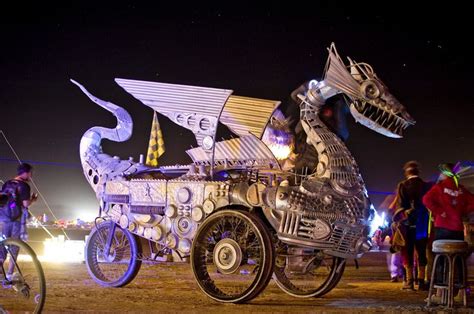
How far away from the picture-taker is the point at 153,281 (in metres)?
10.7

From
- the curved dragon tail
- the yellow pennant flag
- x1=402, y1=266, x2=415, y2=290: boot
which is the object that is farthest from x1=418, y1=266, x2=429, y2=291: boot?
the yellow pennant flag

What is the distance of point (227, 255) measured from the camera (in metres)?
7.95

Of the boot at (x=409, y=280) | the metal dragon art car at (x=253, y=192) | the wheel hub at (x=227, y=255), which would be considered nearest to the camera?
the metal dragon art car at (x=253, y=192)

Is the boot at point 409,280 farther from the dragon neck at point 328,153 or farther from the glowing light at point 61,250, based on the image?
the glowing light at point 61,250

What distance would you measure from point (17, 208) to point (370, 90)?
5.43 metres

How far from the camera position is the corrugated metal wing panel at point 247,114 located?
840 centimetres

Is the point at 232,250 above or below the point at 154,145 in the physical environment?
below

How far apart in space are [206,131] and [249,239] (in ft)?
5.36

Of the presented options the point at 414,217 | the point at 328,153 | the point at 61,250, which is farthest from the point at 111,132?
the point at 61,250

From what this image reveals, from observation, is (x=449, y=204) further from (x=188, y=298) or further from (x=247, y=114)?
(x=188, y=298)

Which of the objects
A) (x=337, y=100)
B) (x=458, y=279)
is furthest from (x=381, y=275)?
(x=337, y=100)

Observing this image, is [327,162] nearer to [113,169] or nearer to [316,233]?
[316,233]

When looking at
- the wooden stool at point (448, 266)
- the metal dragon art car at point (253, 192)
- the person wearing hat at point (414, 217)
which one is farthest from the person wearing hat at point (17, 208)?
the wooden stool at point (448, 266)

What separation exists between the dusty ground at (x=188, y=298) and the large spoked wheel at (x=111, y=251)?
20cm
